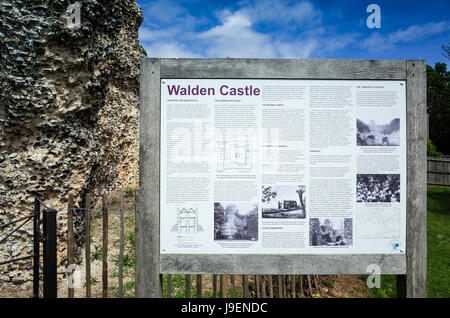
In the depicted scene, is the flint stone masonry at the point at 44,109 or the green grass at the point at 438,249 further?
the green grass at the point at 438,249

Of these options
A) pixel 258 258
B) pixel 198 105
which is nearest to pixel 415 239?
pixel 258 258

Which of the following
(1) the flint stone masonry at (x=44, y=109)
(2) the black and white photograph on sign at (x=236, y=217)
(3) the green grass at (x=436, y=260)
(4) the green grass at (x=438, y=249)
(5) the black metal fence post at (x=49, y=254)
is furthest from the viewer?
(4) the green grass at (x=438, y=249)

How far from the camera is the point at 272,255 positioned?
2227 mm

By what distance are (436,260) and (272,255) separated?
4927 mm

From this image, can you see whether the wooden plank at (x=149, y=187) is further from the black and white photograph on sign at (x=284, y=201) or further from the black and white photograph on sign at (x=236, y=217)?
→ the black and white photograph on sign at (x=284, y=201)

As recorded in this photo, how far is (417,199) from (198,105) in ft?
6.31

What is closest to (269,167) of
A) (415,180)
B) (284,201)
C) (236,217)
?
(284,201)

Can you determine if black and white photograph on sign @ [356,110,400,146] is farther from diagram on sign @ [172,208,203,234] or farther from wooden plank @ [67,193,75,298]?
wooden plank @ [67,193,75,298]

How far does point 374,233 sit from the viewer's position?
89.3 inches

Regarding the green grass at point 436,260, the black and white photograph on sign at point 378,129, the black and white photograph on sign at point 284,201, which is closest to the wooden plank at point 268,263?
the black and white photograph on sign at point 284,201

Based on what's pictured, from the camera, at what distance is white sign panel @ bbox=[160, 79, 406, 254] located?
7.28 feet

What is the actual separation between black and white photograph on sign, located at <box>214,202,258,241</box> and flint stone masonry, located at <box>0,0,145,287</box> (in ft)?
9.68

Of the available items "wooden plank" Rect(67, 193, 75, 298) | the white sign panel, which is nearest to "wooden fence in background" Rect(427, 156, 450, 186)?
the white sign panel

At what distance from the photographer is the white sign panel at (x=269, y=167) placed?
222cm
